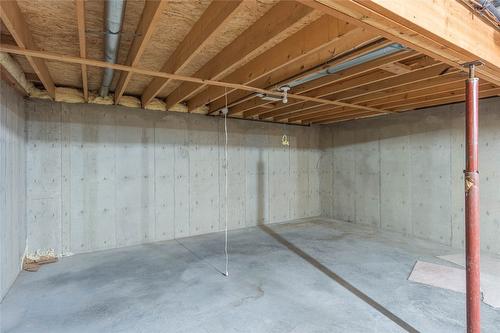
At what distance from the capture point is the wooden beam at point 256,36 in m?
1.97

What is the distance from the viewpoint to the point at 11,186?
117 inches

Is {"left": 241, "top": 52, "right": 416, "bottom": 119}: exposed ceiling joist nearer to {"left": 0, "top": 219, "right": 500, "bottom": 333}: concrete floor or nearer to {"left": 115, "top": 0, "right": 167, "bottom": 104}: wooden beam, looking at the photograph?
{"left": 115, "top": 0, "right": 167, "bottom": 104}: wooden beam

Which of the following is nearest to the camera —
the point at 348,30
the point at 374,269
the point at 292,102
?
the point at 348,30

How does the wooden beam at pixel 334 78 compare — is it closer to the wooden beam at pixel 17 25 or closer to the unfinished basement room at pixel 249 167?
the unfinished basement room at pixel 249 167

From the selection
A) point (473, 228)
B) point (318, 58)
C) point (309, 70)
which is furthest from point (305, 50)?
point (473, 228)

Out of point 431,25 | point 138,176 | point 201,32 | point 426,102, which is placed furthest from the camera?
point 138,176

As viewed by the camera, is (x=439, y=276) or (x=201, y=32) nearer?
(x=201, y=32)

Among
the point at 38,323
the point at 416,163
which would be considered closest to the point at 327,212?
the point at 416,163

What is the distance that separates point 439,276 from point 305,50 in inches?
115

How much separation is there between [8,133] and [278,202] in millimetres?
4664

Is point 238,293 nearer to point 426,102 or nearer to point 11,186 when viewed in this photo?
point 11,186

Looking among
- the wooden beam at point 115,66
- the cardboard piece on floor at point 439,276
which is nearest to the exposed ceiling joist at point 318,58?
the wooden beam at point 115,66

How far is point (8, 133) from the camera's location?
2.86 metres

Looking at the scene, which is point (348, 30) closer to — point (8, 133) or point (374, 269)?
point (374, 269)
